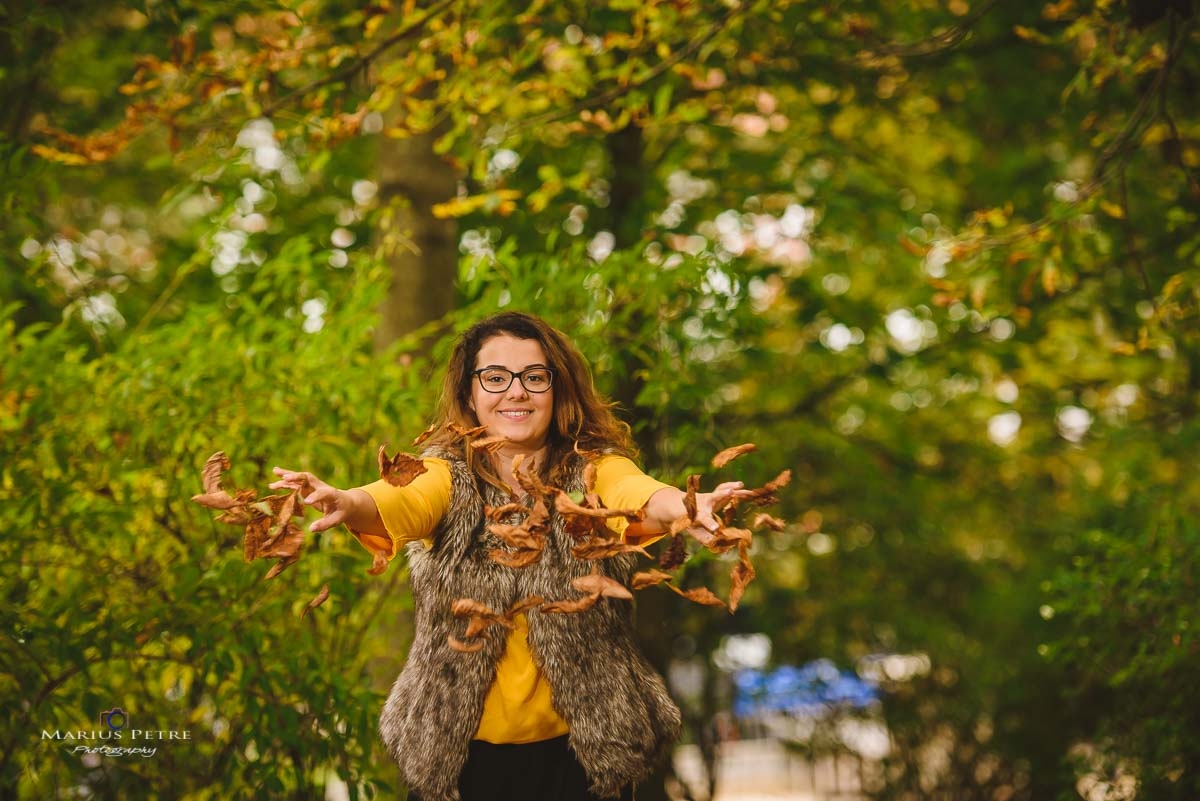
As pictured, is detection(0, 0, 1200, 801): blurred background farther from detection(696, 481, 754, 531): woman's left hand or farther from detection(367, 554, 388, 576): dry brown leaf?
detection(696, 481, 754, 531): woman's left hand

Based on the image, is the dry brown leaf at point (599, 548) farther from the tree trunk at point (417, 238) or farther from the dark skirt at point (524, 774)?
the tree trunk at point (417, 238)

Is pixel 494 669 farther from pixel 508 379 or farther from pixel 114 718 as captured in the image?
pixel 114 718

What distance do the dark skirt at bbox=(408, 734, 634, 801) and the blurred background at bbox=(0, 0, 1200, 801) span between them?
982 millimetres

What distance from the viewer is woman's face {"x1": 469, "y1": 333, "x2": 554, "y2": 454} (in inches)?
101

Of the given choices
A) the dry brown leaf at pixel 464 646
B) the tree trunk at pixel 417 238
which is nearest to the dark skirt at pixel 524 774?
the dry brown leaf at pixel 464 646

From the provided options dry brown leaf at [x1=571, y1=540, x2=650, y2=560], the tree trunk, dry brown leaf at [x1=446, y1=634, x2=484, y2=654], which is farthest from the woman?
the tree trunk

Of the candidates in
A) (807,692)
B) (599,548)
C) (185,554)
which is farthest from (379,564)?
(807,692)

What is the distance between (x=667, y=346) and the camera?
3.91 m

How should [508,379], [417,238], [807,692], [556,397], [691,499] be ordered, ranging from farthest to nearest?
[807,692] < [417,238] < [556,397] < [508,379] < [691,499]

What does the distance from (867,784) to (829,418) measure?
2682 mm

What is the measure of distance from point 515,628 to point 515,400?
0.56 meters

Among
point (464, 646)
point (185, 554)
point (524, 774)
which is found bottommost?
point (524, 774)

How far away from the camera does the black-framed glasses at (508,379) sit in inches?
102

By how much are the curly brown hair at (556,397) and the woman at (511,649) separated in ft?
0.10
